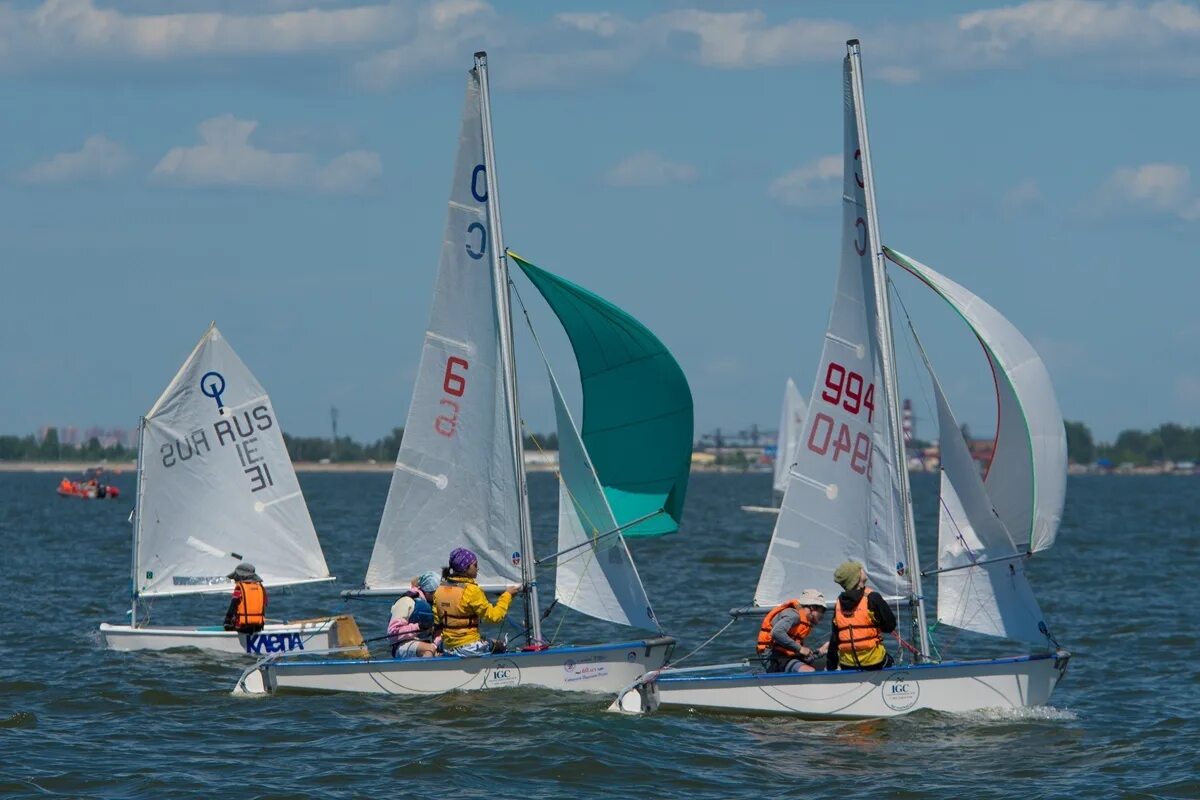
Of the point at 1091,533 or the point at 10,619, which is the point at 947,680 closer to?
the point at 10,619

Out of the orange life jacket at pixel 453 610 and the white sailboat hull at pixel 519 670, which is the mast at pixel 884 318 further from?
the orange life jacket at pixel 453 610

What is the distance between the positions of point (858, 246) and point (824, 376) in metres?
1.38

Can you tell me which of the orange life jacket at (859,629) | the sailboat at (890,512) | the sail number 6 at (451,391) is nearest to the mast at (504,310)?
the sail number 6 at (451,391)

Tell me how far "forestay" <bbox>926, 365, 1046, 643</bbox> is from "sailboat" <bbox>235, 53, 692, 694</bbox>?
269cm

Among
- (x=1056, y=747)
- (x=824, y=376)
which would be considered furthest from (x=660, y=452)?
(x=1056, y=747)

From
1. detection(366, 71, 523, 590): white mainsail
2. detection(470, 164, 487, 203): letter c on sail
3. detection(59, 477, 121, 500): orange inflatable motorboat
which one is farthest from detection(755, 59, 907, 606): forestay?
detection(59, 477, 121, 500): orange inflatable motorboat

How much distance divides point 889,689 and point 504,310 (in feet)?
18.6

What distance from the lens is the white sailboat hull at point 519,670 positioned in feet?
59.5

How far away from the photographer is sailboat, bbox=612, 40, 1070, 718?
55.2ft

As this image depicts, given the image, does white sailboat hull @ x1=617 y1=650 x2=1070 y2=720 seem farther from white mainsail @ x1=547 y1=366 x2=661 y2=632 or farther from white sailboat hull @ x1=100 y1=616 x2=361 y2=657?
white sailboat hull @ x1=100 y1=616 x2=361 y2=657

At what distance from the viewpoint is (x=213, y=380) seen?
24938 mm

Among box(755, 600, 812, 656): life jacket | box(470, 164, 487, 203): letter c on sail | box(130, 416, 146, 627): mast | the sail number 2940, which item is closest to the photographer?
box(755, 600, 812, 656): life jacket

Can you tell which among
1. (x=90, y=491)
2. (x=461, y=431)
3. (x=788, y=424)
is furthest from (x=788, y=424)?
(x=461, y=431)

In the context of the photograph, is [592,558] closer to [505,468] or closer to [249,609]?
[505,468]
